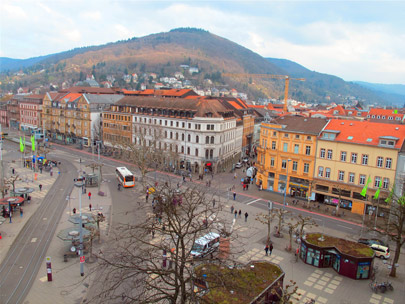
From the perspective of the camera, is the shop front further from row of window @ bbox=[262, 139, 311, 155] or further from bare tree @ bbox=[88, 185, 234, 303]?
row of window @ bbox=[262, 139, 311, 155]

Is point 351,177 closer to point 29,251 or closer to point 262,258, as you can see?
point 262,258

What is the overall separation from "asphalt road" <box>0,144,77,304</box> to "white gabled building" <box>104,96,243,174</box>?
Answer: 25821mm

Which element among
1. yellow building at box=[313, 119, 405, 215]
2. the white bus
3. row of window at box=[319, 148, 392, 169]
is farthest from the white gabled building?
row of window at box=[319, 148, 392, 169]

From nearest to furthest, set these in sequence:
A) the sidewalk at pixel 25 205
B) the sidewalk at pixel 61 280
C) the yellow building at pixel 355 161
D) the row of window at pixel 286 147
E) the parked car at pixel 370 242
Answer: the sidewalk at pixel 61 280, the sidewalk at pixel 25 205, the parked car at pixel 370 242, the yellow building at pixel 355 161, the row of window at pixel 286 147

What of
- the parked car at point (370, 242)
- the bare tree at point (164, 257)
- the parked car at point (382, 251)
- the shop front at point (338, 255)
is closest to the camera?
the bare tree at point (164, 257)

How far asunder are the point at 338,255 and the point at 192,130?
43190mm

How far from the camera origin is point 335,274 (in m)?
29.8

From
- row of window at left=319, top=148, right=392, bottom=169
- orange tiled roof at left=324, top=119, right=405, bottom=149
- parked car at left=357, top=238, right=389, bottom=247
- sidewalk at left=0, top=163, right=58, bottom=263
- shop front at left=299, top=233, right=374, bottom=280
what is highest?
orange tiled roof at left=324, top=119, right=405, bottom=149

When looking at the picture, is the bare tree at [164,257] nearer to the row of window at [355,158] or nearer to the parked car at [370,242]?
the parked car at [370,242]

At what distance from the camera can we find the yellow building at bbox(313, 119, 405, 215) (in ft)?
147

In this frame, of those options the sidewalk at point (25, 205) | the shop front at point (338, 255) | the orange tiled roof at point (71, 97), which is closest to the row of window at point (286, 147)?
the shop front at point (338, 255)

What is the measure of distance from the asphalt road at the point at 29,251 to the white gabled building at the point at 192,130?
25821 millimetres

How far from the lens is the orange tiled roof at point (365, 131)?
46.0 meters

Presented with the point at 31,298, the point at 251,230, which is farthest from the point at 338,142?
the point at 31,298
